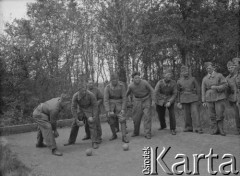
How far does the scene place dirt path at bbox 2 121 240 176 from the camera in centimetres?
619

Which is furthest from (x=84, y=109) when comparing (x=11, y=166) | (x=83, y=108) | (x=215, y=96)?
(x=215, y=96)

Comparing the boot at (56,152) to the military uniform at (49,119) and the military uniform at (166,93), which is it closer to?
the military uniform at (49,119)

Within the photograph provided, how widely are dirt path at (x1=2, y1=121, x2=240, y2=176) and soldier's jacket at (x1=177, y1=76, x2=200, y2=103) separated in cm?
100

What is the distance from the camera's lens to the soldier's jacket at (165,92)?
939 cm

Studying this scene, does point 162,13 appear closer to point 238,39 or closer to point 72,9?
point 238,39

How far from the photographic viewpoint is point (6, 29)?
61.6 ft

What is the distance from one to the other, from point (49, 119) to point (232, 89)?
489cm

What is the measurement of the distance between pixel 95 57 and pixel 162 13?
903 cm

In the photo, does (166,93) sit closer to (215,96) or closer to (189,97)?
(189,97)

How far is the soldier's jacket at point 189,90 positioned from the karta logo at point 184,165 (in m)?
2.75

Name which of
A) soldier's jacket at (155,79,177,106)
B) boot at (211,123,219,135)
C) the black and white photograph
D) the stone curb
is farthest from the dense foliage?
boot at (211,123,219,135)

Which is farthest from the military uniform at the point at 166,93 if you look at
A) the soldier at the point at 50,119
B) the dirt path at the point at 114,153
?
the soldier at the point at 50,119

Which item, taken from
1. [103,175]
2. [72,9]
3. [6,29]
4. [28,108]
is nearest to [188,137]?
[103,175]

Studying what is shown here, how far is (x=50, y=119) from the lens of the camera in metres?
7.77
